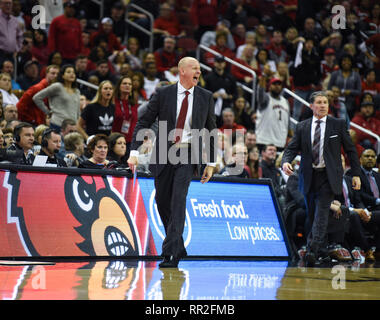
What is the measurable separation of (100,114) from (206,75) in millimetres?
4694

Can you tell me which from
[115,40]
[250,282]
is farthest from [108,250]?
[115,40]

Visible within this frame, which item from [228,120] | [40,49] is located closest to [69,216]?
[228,120]

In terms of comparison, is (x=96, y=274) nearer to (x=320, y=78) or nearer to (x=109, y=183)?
(x=109, y=183)

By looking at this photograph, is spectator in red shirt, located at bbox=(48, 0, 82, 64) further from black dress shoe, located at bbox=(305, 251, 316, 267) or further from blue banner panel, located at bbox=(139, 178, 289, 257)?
black dress shoe, located at bbox=(305, 251, 316, 267)

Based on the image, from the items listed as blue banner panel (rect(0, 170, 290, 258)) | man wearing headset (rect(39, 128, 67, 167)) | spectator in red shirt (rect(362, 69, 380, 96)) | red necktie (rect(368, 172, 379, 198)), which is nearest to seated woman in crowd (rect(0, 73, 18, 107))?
man wearing headset (rect(39, 128, 67, 167))

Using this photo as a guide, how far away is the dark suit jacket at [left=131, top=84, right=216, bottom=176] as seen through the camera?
283 inches

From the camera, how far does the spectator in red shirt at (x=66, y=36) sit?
14359mm

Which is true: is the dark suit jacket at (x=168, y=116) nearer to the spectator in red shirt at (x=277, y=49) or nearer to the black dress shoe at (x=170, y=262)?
the black dress shoe at (x=170, y=262)

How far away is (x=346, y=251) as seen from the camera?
32.9 ft

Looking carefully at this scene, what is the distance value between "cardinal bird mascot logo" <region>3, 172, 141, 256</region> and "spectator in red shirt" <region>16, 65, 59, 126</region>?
12.3 feet

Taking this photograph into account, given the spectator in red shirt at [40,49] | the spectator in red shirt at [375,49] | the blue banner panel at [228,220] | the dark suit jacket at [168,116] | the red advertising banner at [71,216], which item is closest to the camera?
the dark suit jacket at [168,116]

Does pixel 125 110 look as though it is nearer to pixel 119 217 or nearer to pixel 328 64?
pixel 119 217

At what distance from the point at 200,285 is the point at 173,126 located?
7.07 ft

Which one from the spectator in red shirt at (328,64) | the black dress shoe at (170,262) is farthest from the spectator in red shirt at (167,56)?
the black dress shoe at (170,262)
